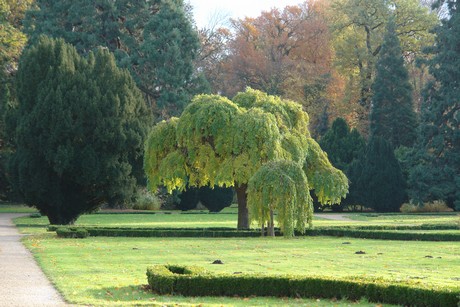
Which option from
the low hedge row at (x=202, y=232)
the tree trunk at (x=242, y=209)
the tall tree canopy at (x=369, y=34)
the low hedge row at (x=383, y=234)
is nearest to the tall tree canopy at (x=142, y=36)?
the tall tree canopy at (x=369, y=34)

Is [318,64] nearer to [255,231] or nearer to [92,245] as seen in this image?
[255,231]

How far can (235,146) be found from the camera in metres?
32.6

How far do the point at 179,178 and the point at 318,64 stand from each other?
3988 centimetres

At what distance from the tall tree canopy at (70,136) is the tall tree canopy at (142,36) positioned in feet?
63.1

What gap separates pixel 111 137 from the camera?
37188 mm

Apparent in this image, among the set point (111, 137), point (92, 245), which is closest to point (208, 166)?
point (111, 137)

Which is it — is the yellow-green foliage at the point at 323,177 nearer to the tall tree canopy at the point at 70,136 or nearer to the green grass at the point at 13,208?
the tall tree canopy at the point at 70,136

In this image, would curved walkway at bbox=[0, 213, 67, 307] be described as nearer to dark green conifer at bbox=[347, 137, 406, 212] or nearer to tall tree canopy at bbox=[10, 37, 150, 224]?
tall tree canopy at bbox=[10, 37, 150, 224]

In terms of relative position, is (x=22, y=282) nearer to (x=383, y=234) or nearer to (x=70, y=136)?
(x=383, y=234)

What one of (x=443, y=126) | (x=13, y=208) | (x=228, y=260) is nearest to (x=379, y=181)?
(x=443, y=126)

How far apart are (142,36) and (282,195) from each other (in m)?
33.8

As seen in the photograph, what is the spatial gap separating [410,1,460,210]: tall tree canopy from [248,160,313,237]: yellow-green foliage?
25726 millimetres

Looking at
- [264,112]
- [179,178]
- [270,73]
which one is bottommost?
[179,178]

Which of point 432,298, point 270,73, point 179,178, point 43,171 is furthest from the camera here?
point 270,73
